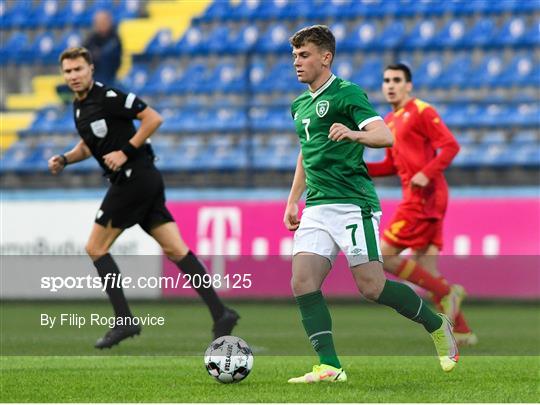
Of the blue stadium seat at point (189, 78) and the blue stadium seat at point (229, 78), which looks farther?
the blue stadium seat at point (189, 78)

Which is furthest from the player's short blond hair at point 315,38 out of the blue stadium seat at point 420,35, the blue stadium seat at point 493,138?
the blue stadium seat at point 420,35

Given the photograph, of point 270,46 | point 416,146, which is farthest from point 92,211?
point 416,146

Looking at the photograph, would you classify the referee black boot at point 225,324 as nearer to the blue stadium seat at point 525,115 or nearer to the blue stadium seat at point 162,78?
the blue stadium seat at point 525,115

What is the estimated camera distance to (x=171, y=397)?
577cm

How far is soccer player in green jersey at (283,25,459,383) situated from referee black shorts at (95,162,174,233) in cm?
265

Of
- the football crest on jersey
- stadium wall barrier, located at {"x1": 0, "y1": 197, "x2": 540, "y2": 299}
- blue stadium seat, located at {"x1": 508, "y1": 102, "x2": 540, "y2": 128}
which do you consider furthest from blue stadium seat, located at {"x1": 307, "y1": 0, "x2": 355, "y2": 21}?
the football crest on jersey

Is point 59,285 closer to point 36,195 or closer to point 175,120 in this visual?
point 36,195

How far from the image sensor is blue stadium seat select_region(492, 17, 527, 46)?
1523 cm

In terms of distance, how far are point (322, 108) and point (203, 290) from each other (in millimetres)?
2636

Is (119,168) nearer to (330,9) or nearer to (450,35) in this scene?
(450,35)

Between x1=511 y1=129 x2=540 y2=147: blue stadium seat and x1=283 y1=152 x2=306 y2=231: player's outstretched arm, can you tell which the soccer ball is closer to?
x1=283 y1=152 x2=306 y2=231: player's outstretched arm

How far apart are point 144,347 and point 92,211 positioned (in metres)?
5.34

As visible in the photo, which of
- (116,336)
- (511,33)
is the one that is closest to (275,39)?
(511,33)

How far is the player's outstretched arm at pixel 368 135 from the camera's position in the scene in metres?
5.75
